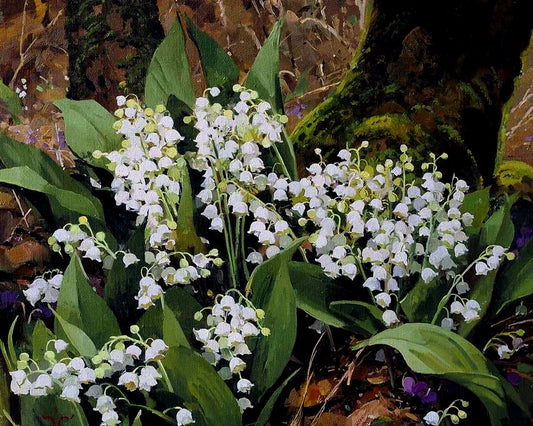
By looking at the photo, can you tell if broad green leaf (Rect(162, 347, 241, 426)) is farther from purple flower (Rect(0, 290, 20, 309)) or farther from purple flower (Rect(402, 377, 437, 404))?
purple flower (Rect(0, 290, 20, 309))

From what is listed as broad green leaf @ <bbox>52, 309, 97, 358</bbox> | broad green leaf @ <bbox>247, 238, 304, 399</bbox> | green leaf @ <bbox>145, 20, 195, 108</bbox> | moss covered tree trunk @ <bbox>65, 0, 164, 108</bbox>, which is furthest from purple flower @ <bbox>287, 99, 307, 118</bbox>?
broad green leaf @ <bbox>52, 309, 97, 358</bbox>

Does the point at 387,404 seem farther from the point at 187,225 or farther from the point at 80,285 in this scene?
the point at 80,285

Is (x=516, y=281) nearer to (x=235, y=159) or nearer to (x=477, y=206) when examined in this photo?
(x=477, y=206)

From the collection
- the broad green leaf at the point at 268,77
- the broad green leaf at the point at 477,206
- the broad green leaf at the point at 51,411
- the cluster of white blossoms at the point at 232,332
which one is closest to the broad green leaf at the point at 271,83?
the broad green leaf at the point at 268,77

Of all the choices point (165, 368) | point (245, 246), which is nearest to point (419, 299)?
point (245, 246)

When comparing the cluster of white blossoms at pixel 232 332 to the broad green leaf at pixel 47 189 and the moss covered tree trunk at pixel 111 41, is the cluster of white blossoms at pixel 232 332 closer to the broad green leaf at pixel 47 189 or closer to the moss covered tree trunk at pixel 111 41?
the broad green leaf at pixel 47 189

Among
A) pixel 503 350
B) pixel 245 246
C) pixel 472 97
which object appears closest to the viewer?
pixel 503 350

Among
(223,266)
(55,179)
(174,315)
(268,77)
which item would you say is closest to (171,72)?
(268,77)
